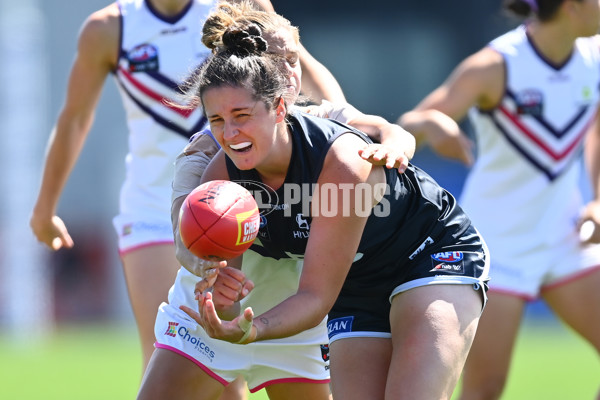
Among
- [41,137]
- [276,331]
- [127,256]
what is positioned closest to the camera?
[276,331]

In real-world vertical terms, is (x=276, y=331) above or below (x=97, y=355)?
above

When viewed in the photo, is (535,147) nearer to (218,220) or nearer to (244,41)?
(244,41)

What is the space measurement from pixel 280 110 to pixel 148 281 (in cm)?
172

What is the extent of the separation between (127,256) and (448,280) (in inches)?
80.3

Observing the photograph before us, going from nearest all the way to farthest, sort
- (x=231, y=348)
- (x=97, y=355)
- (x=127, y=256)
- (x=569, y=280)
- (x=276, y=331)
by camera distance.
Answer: (x=276, y=331) < (x=231, y=348) < (x=127, y=256) < (x=569, y=280) < (x=97, y=355)

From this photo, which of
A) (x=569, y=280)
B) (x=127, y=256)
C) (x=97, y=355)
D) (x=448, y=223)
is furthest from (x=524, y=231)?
(x=97, y=355)

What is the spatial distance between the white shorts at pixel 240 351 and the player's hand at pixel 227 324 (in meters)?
0.75

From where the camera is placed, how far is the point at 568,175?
6352 mm

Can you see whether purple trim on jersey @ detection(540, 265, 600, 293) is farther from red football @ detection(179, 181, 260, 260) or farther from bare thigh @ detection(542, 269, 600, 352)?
red football @ detection(179, 181, 260, 260)

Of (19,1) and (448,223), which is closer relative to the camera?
(448,223)

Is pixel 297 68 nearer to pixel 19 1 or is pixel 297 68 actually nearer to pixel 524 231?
pixel 524 231

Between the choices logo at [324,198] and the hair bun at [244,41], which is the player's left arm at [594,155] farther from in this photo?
the hair bun at [244,41]

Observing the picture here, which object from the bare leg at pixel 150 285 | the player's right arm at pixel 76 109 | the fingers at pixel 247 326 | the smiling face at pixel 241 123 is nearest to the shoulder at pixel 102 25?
the player's right arm at pixel 76 109

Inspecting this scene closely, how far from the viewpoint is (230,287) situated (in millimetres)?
3838
